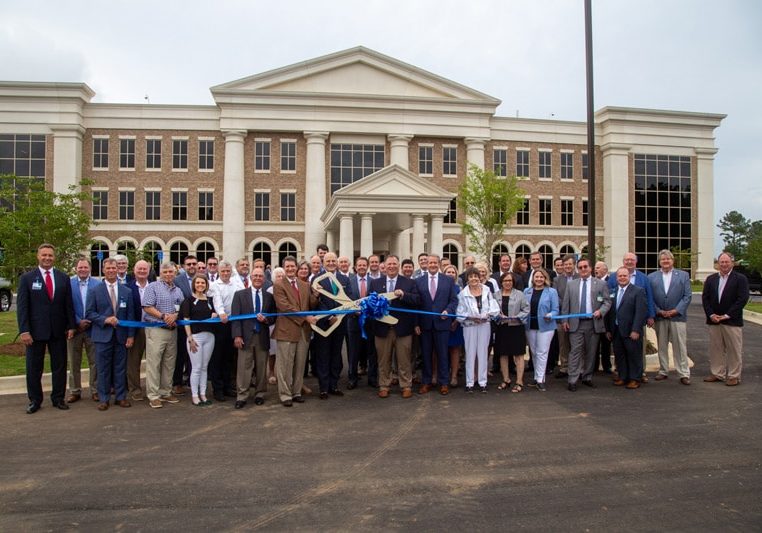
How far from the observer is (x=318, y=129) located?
135 ft

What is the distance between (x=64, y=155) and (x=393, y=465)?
40985mm

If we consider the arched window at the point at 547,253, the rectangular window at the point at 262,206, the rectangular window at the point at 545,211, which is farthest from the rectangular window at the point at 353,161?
the arched window at the point at 547,253

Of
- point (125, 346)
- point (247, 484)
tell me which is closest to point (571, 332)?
point (247, 484)

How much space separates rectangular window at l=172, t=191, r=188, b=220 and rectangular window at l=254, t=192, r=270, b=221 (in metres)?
4.90

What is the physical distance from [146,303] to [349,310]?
3.08 metres

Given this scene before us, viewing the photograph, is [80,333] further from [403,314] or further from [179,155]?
[179,155]

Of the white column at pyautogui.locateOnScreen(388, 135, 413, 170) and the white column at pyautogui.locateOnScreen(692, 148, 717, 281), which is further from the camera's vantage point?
the white column at pyautogui.locateOnScreen(692, 148, 717, 281)

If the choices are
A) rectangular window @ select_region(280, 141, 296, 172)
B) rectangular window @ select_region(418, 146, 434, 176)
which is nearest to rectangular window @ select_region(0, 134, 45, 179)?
rectangular window @ select_region(280, 141, 296, 172)

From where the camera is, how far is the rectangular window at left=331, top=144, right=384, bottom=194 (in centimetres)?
4181

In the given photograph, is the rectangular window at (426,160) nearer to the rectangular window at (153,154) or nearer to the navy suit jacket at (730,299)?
the rectangular window at (153,154)

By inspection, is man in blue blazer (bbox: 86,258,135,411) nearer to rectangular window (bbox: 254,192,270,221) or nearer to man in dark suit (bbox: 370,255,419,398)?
man in dark suit (bbox: 370,255,419,398)

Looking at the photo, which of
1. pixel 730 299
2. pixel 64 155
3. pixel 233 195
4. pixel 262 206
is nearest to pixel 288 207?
pixel 262 206

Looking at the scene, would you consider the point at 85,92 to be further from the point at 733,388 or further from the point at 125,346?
the point at 733,388

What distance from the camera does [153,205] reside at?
40719mm
